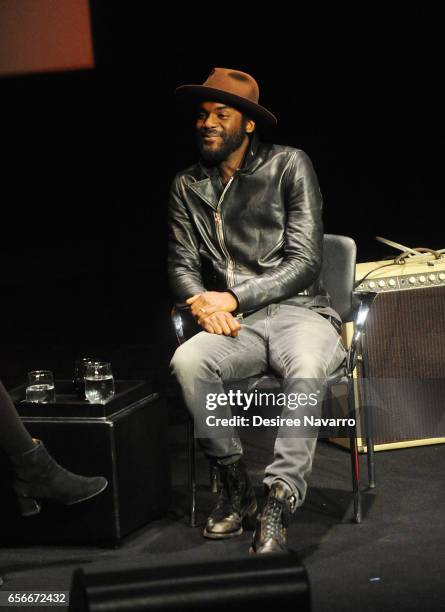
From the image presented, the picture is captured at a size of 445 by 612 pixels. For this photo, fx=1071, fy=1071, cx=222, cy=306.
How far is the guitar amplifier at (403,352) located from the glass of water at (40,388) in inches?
45.5

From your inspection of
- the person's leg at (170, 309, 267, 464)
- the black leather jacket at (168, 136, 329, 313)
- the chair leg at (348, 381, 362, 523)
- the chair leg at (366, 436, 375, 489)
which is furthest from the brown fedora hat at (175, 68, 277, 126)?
the chair leg at (366, 436, 375, 489)

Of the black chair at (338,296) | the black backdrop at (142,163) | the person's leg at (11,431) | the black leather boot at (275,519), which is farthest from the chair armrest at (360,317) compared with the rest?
the black backdrop at (142,163)

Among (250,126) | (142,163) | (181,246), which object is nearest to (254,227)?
(181,246)

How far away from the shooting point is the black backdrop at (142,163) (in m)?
5.42

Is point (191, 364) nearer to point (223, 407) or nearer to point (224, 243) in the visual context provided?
point (223, 407)

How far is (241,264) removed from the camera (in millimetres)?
3566

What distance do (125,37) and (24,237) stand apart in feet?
5.10

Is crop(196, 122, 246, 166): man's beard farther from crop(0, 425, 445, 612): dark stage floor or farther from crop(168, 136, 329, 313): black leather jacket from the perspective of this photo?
crop(0, 425, 445, 612): dark stage floor

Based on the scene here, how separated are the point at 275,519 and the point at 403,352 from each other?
1149mm

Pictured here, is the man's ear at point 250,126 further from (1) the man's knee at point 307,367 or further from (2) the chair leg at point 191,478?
(2) the chair leg at point 191,478

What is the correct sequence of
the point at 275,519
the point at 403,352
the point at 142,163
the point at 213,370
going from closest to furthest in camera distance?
the point at 275,519 → the point at 213,370 → the point at 403,352 → the point at 142,163

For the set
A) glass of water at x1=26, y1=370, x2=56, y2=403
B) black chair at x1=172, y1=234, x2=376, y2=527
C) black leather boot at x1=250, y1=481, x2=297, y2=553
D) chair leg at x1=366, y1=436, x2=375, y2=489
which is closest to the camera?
black leather boot at x1=250, y1=481, x2=297, y2=553

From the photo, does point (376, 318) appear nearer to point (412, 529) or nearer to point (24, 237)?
point (412, 529)

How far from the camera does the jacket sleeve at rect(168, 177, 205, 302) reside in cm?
361
